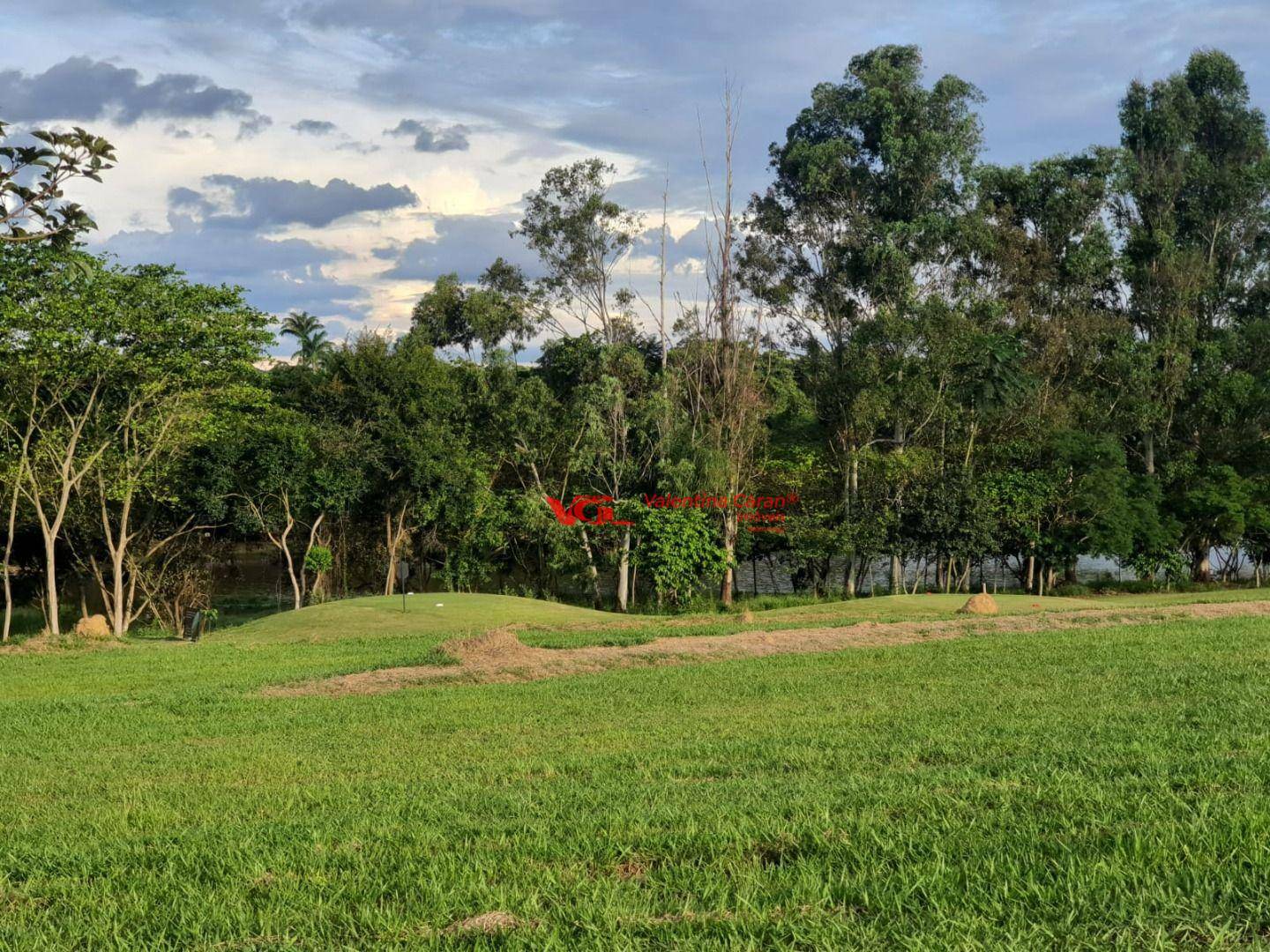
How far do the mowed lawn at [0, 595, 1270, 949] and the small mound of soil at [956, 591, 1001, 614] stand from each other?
9100mm

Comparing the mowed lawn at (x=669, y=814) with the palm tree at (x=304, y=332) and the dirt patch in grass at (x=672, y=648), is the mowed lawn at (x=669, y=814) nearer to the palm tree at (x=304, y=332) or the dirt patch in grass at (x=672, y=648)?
the dirt patch in grass at (x=672, y=648)

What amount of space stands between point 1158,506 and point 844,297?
12034 mm

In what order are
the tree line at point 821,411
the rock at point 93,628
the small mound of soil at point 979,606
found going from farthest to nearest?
the tree line at point 821,411 < the rock at point 93,628 < the small mound of soil at point 979,606

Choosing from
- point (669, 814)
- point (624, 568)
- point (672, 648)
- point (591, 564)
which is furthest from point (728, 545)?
point (669, 814)

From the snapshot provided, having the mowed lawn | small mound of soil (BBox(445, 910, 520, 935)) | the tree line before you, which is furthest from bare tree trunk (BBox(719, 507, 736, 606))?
small mound of soil (BBox(445, 910, 520, 935))

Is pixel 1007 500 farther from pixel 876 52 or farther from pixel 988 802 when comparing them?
pixel 988 802

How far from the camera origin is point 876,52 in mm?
36312

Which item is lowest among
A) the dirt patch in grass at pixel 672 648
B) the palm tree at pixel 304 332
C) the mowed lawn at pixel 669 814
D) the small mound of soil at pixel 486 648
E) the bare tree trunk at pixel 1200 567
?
the bare tree trunk at pixel 1200 567

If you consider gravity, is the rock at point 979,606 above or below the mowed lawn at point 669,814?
below

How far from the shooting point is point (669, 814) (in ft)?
17.9

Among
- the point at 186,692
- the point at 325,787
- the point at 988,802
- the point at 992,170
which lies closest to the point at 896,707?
the point at 988,802

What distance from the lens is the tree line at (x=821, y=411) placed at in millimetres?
29734

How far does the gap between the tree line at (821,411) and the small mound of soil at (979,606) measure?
8.86 m

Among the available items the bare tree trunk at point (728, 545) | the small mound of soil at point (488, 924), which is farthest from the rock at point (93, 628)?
the small mound of soil at point (488, 924)
